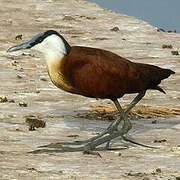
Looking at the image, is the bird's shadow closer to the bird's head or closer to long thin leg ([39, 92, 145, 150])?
long thin leg ([39, 92, 145, 150])

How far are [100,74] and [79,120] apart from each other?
17.8 ft

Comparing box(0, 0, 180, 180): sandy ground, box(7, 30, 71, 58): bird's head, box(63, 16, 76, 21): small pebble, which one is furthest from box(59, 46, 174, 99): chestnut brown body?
box(63, 16, 76, 21): small pebble

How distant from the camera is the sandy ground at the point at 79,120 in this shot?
14527 mm

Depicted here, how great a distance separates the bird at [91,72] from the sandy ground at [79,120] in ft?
3.49

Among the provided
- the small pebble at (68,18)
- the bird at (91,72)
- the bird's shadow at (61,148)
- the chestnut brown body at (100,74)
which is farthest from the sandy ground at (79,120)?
the small pebble at (68,18)

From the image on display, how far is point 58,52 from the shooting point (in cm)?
1434

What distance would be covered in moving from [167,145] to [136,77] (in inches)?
86.5

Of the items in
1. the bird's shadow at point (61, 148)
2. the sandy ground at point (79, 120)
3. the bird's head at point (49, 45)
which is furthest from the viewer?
the bird's shadow at point (61, 148)

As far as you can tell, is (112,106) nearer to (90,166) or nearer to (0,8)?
(90,166)

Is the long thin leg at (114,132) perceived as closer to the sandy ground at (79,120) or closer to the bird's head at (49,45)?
the sandy ground at (79,120)

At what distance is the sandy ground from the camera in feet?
47.7

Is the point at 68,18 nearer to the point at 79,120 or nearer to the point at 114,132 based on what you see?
the point at 79,120

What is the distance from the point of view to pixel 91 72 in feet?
48.8

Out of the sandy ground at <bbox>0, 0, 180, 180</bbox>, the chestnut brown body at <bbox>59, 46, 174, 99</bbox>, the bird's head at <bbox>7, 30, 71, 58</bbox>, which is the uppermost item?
the bird's head at <bbox>7, 30, 71, 58</bbox>
